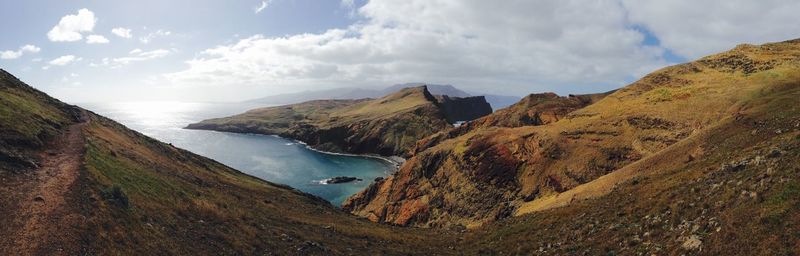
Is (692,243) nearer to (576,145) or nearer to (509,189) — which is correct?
(509,189)

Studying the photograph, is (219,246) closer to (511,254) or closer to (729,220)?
(511,254)

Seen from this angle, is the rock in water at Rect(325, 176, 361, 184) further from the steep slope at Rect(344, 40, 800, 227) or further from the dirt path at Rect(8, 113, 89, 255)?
the dirt path at Rect(8, 113, 89, 255)

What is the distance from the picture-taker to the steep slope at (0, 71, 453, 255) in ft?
81.8

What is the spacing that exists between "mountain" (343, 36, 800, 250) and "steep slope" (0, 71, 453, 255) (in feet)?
50.1

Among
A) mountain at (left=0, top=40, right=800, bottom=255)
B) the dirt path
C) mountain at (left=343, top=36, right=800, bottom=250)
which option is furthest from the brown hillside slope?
the dirt path

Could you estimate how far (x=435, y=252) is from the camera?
38750 millimetres

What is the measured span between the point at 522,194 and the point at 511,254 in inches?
1068

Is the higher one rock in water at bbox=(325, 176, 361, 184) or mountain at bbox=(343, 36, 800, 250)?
mountain at bbox=(343, 36, 800, 250)

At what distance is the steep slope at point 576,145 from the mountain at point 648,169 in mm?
231

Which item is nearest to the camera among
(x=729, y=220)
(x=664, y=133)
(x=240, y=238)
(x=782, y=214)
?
(x=782, y=214)

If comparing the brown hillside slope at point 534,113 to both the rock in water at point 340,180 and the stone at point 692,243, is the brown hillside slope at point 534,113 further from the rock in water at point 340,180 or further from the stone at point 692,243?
the stone at point 692,243

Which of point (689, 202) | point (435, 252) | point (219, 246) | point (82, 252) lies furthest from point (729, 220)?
point (82, 252)

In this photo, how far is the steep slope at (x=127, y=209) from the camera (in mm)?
24922

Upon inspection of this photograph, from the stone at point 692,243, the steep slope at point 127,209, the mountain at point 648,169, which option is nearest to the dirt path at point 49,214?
the steep slope at point 127,209
